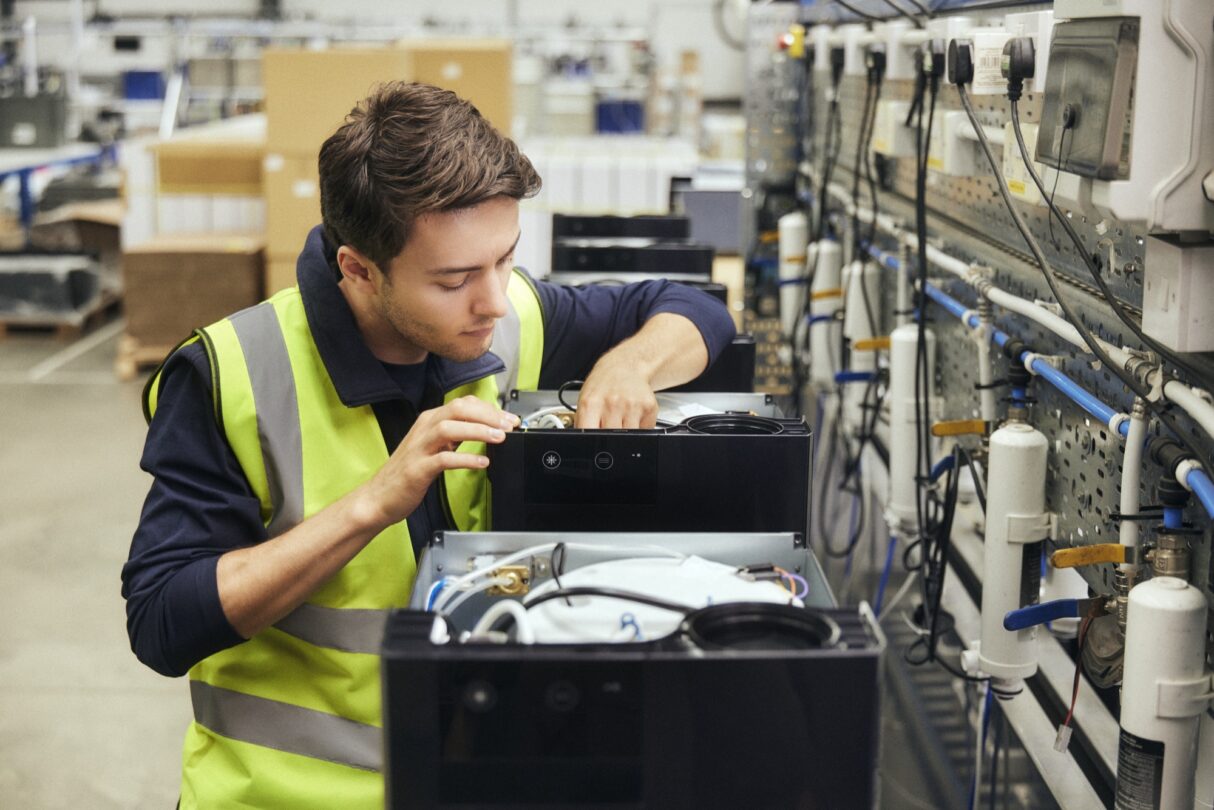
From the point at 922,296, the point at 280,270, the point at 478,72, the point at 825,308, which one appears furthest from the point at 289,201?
the point at 922,296

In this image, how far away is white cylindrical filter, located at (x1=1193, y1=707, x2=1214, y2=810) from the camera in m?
1.19

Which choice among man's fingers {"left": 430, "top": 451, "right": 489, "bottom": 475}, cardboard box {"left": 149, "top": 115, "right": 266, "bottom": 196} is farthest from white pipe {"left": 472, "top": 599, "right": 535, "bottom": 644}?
cardboard box {"left": 149, "top": 115, "right": 266, "bottom": 196}

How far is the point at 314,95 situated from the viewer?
5.10 meters

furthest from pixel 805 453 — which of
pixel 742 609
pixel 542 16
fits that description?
pixel 542 16

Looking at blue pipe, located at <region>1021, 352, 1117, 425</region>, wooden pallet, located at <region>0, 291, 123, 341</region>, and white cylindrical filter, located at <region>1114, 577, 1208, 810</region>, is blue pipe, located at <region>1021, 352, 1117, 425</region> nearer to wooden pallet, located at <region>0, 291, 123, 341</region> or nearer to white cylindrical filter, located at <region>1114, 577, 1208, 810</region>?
white cylindrical filter, located at <region>1114, 577, 1208, 810</region>

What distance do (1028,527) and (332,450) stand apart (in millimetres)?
863

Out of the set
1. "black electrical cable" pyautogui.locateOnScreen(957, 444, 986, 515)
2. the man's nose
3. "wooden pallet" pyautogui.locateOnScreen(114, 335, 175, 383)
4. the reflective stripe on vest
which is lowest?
"wooden pallet" pyautogui.locateOnScreen(114, 335, 175, 383)

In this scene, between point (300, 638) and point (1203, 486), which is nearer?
point (1203, 486)

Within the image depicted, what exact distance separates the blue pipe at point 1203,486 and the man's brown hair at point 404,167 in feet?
2.14

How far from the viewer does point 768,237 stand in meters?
3.79

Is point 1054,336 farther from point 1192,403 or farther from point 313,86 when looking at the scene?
point 313,86

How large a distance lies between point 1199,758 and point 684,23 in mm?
12794

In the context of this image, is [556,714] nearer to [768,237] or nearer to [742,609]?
[742,609]

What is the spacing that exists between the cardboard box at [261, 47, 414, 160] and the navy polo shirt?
12.7ft
